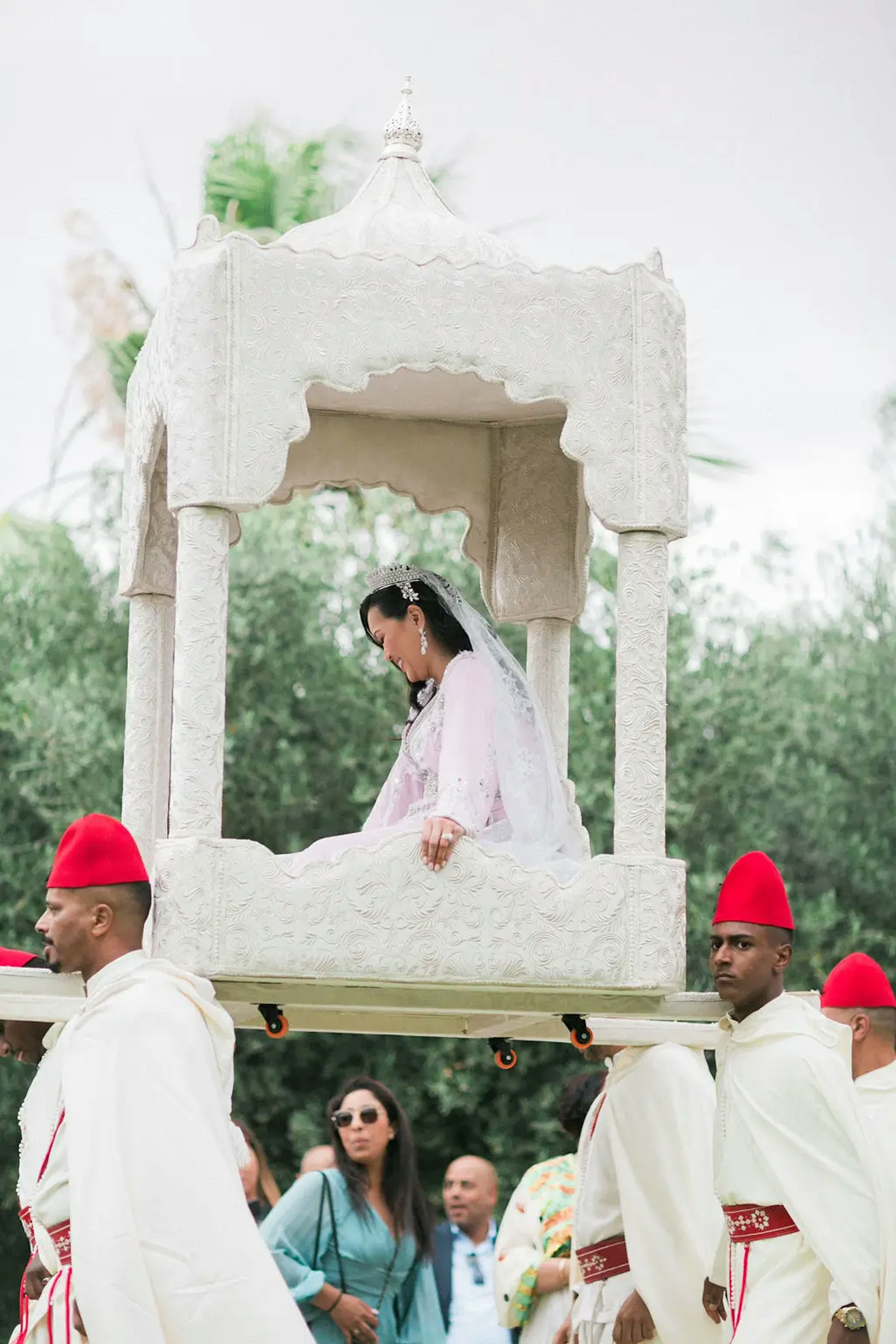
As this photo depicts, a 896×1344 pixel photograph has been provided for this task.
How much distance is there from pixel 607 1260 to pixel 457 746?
2.11 m

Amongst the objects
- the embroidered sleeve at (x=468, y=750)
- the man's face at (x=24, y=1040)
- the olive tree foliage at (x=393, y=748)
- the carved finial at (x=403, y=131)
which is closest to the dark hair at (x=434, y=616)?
the embroidered sleeve at (x=468, y=750)

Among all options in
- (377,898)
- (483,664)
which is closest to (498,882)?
(377,898)

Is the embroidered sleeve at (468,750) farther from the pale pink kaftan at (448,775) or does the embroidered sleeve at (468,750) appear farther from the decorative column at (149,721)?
the decorative column at (149,721)

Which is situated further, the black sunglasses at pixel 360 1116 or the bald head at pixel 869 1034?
the black sunglasses at pixel 360 1116

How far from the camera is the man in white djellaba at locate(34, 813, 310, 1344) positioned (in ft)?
15.2

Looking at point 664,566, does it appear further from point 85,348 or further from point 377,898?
point 85,348

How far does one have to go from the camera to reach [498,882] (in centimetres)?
560

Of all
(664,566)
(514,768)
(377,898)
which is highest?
(664,566)

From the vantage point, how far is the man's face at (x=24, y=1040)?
645 centimetres

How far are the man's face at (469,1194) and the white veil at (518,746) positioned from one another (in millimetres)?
2628

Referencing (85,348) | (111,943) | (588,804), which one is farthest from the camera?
(85,348)

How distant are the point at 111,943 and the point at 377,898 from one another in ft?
2.42

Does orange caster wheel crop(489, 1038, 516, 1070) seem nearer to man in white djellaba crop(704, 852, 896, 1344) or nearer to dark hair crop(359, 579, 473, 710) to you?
man in white djellaba crop(704, 852, 896, 1344)

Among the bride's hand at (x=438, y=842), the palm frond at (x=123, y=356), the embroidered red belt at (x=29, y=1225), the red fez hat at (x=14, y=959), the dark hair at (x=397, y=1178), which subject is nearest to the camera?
the embroidered red belt at (x=29, y=1225)
